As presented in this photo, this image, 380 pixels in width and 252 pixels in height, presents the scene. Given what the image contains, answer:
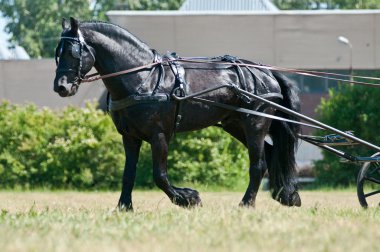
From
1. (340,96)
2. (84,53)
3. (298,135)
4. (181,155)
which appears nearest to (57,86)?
(84,53)

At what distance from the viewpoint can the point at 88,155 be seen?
23531mm

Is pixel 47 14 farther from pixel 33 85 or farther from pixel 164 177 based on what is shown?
pixel 164 177

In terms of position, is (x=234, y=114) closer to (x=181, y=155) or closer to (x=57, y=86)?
(x=57, y=86)

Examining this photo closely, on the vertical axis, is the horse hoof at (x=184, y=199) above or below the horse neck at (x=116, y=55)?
below

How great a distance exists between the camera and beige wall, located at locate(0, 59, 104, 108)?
40.0 m

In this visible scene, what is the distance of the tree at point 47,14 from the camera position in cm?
6438

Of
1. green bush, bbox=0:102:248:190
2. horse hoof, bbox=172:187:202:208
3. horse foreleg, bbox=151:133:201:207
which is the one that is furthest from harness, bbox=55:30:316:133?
green bush, bbox=0:102:248:190

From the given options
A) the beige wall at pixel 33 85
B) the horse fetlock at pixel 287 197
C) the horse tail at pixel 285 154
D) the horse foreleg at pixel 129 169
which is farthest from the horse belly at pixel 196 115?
the beige wall at pixel 33 85

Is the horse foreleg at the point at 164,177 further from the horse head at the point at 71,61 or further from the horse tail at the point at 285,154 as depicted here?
the horse tail at the point at 285,154

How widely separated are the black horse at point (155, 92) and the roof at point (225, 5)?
38.0m

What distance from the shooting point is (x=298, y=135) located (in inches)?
486

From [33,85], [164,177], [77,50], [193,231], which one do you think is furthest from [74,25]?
[33,85]

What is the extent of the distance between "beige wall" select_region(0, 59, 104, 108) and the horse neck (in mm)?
29014

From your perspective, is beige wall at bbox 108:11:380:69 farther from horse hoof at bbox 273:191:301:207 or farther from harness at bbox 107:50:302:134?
harness at bbox 107:50:302:134
